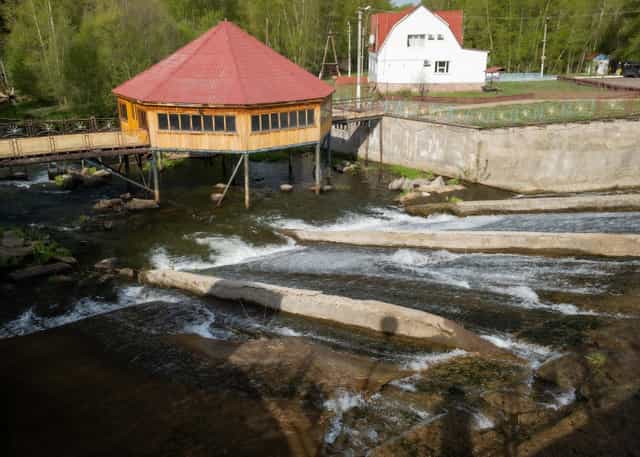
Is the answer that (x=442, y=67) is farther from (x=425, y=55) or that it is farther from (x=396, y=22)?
(x=396, y=22)

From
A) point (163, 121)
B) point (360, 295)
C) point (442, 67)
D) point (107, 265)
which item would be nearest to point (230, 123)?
point (163, 121)

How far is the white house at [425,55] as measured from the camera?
55.2m

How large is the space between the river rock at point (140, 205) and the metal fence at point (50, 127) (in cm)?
461

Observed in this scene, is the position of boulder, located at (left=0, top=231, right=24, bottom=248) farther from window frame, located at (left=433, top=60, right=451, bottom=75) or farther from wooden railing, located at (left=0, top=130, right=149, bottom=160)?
window frame, located at (left=433, top=60, right=451, bottom=75)

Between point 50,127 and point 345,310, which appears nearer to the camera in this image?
point 345,310

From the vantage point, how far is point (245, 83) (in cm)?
2919

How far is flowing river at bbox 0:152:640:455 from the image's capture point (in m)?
11.4

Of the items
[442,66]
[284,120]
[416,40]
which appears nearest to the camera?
[284,120]

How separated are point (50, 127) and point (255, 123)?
53.4ft

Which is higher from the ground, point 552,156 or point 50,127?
point 50,127

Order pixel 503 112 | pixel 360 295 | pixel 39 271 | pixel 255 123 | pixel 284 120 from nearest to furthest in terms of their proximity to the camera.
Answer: pixel 360 295 → pixel 39 271 → pixel 255 123 → pixel 284 120 → pixel 503 112

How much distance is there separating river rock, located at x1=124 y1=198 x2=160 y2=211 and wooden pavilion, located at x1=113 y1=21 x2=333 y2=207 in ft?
9.82

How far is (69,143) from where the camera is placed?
90.5ft

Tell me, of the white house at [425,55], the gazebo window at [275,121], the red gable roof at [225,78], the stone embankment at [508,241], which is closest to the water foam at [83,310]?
the stone embankment at [508,241]
